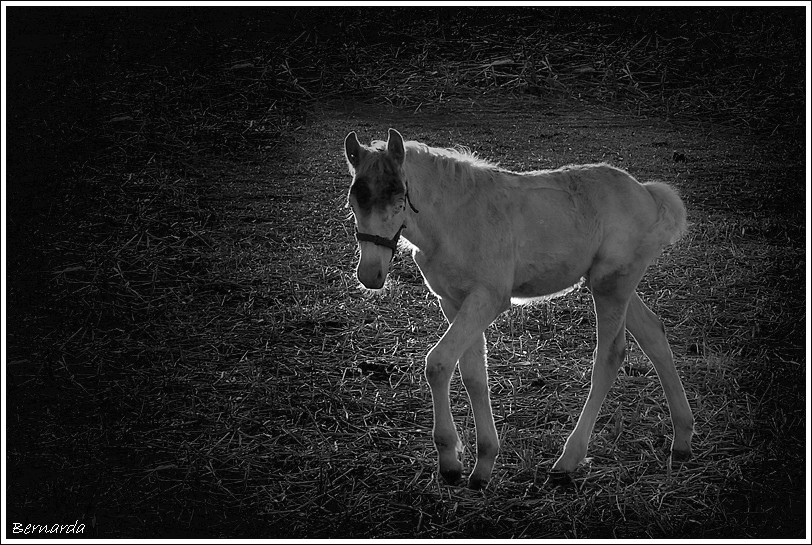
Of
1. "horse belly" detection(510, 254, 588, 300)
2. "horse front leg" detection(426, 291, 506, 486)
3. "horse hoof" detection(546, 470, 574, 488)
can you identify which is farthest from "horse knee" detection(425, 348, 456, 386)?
"horse hoof" detection(546, 470, 574, 488)

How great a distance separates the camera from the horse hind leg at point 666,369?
5852 millimetres

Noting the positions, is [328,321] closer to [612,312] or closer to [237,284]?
[237,284]

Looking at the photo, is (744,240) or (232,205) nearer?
(744,240)

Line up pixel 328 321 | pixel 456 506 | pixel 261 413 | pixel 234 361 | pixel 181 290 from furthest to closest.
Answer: pixel 181 290 < pixel 328 321 < pixel 234 361 < pixel 261 413 < pixel 456 506

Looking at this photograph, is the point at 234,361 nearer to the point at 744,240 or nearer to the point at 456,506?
the point at 456,506

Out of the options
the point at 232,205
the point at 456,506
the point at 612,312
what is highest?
the point at 612,312

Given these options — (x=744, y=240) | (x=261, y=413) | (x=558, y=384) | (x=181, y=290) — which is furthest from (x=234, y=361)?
(x=744, y=240)

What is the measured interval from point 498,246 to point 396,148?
924 mm

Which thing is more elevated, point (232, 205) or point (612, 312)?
point (612, 312)

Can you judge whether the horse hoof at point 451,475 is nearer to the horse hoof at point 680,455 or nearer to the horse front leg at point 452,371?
the horse front leg at point 452,371

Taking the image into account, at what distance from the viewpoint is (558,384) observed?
6.96 meters

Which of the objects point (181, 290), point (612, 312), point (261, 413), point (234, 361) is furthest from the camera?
point (181, 290)

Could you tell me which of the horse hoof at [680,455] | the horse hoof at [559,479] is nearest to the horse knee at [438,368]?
the horse hoof at [559,479]

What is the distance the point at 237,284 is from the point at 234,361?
1.81 m
